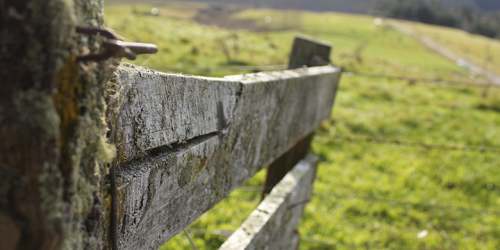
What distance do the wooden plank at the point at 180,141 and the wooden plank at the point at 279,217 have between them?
0.31 m

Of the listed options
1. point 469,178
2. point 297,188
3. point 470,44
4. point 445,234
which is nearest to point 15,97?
point 297,188

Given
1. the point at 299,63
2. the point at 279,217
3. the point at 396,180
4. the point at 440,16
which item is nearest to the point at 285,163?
the point at 279,217

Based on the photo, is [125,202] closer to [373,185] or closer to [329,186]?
[329,186]

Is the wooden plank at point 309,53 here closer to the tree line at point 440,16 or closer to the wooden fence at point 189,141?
the wooden fence at point 189,141

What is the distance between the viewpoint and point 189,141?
41.1 inches

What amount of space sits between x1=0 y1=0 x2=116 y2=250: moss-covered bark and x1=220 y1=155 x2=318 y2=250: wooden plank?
1004 millimetres

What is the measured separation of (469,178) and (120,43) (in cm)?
664

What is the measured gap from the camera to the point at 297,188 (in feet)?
8.07

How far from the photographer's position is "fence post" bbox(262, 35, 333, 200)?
2.78 meters

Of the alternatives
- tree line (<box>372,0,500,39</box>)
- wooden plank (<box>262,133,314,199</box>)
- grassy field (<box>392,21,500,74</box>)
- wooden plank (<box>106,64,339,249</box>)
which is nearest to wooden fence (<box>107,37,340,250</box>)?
wooden plank (<box>106,64,339,249</box>)

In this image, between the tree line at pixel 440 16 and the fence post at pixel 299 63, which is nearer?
the fence post at pixel 299 63

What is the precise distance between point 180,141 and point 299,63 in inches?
82.4

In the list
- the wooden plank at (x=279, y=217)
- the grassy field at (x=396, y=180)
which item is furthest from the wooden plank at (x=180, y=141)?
the grassy field at (x=396, y=180)

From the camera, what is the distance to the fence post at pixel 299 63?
278 cm
